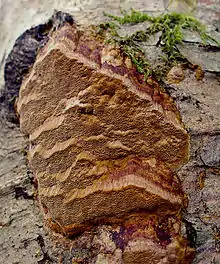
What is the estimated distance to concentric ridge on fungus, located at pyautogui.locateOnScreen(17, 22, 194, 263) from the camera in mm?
942

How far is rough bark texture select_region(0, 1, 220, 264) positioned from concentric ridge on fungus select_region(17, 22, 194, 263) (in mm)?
23

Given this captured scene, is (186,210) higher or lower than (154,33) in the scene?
lower

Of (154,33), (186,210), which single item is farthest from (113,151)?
(154,33)

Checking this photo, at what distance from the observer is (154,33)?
1.17 metres

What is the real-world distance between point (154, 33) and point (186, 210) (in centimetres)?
54

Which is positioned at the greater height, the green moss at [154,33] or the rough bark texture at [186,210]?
the green moss at [154,33]

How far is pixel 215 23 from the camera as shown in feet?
3.99

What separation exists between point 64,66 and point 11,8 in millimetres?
619

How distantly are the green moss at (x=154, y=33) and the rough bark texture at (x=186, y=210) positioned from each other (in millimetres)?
40

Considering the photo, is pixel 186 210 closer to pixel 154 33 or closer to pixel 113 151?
pixel 113 151

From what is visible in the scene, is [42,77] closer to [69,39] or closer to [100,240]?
[69,39]

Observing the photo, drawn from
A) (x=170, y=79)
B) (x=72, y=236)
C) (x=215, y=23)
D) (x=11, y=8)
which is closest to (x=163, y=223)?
(x=72, y=236)

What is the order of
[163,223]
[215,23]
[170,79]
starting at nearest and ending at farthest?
Result: [163,223] < [170,79] < [215,23]

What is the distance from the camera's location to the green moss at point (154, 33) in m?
1.08
